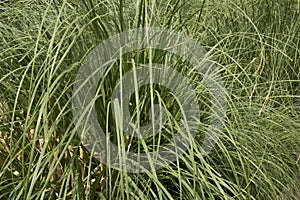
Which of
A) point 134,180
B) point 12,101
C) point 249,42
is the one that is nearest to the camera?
point 134,180

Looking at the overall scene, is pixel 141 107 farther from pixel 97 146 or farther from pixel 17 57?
pixel 17 57

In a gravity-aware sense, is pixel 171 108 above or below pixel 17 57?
below

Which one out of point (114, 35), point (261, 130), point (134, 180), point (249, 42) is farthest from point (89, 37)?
point (249, 42)

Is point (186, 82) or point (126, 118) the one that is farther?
point (186, 82)

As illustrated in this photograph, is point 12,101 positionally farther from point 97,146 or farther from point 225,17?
point 225,17

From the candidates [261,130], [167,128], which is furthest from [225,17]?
[167,128]

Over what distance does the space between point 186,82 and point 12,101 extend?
1.52ft

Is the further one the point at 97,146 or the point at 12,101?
the point at 12,101

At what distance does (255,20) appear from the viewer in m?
2.03

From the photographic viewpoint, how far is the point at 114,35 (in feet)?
4.39

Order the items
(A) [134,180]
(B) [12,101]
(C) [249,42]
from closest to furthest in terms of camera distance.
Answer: (A) [134,180]
(B) [12,101]
(C) [249,42]

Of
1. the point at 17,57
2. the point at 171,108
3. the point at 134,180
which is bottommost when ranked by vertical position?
the point at 134,180

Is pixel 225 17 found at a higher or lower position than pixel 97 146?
higher

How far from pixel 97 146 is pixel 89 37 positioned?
303 mm
